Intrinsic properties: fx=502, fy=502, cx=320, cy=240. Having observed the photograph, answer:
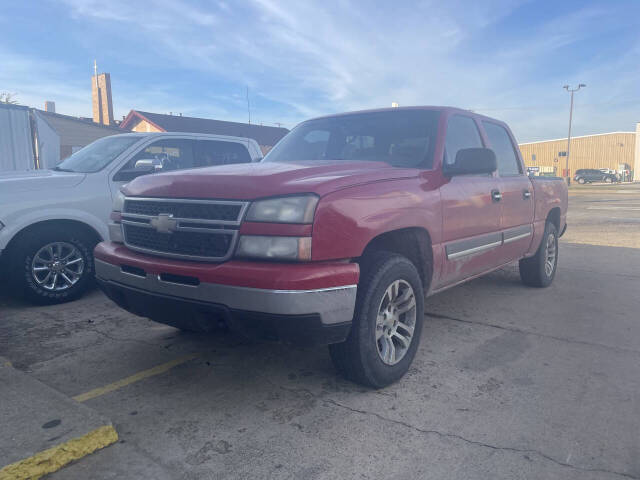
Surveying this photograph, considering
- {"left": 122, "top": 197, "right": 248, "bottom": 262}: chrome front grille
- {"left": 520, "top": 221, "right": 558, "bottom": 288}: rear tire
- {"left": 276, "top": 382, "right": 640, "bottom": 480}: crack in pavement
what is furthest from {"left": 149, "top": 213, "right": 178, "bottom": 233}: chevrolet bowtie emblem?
{"left": 520, "top": 221, "right": 558, "bottom": 288}: rear tire

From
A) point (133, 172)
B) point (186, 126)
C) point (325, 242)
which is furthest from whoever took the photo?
point (186, 126)

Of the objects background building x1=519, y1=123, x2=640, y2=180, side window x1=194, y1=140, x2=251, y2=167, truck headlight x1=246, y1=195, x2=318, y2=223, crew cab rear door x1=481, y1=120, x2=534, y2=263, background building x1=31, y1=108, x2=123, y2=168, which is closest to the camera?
truck headlight x1=246, y1=195, x2=318, y2=223

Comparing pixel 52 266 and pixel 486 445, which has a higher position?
pixel 52 266

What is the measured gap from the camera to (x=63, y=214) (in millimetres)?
4988

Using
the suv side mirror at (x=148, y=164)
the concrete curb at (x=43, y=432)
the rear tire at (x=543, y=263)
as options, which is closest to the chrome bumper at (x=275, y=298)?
the concrete curb at (x=43, y=432)

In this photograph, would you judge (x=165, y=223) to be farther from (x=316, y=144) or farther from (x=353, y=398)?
(x=316, y=144)

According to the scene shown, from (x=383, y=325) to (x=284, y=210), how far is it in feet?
3.33

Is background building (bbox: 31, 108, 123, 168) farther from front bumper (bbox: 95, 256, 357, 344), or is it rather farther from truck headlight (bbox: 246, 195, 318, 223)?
truck headlight (bbox: 246, 195, 318, 223)

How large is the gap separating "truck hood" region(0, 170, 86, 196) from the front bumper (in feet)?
8.80

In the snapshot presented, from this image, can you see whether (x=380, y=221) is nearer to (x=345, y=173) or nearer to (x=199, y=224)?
(x=345, y=173)

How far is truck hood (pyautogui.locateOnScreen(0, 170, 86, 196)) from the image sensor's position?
473 centimetres

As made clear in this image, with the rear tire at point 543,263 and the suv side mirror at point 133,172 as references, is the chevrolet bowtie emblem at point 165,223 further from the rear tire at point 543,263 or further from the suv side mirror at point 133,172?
the rear tire at point 543,263

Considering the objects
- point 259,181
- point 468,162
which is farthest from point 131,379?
point 468,162

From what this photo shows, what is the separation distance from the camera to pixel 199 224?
9.14ft
